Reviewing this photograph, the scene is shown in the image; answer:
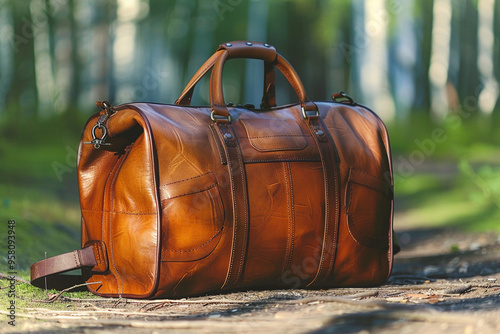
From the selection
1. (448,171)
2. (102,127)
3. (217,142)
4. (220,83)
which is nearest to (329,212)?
(217,142)

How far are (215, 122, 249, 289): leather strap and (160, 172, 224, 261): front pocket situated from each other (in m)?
0.06

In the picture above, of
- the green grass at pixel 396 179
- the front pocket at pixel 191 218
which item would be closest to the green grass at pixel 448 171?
the green grass at pixel 396 179

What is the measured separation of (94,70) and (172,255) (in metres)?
10.2

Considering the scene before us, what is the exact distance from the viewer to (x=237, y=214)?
209 cm

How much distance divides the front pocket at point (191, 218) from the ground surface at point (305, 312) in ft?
0.63

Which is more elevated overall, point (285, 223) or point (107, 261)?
point (285, 223)

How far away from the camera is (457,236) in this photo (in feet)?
15.0

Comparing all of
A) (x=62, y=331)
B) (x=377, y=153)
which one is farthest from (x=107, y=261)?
(x=377, y=153)

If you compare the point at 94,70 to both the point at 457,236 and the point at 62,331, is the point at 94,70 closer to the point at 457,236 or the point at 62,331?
the point at 457,236

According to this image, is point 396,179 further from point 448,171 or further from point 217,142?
point 217,142

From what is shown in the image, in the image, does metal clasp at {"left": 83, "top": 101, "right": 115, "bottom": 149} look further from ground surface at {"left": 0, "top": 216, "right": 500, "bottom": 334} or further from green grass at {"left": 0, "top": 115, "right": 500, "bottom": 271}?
green grass at {"left": 0, "top": 115, "right": 500, "bottom": 271}

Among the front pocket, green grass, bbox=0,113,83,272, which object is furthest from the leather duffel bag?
green grass, bbox=0,113,83,272

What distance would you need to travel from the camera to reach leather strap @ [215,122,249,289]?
209cm

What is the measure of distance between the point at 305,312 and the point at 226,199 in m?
0.56
